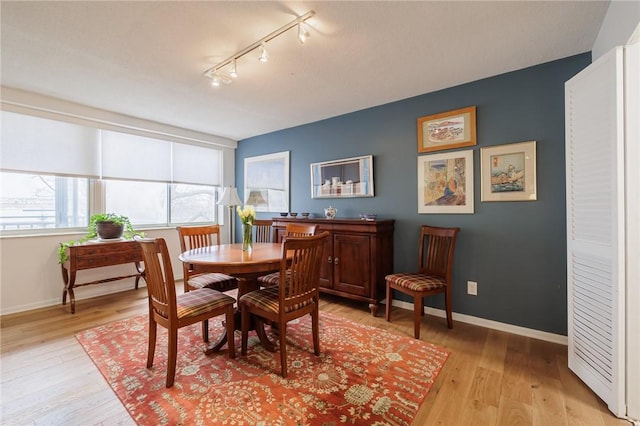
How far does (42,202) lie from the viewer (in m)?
→ 3.33

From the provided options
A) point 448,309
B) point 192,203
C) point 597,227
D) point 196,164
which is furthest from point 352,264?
point 196,164

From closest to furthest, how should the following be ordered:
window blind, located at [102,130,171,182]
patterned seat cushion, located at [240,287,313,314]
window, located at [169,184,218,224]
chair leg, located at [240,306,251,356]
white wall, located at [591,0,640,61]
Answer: white wall, located at [591,0,640,61]
patterned seat cushion, located at [240,287,313,314]
chair leg, located at [240,306,251,356]
window blind, located at [102,130,171,182]
window, located at [169,184,218,224]

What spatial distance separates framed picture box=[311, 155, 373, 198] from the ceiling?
783mm

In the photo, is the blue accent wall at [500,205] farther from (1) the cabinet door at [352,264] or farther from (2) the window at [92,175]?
(2) the window at [92,175]

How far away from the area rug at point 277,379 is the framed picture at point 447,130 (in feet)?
6.43

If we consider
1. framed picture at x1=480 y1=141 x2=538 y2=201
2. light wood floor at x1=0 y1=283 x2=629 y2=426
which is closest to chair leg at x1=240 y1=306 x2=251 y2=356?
light wood floor at x1=0 y1=283 x2=629 y2=426

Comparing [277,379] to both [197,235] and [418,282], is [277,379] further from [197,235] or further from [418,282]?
[197,235]

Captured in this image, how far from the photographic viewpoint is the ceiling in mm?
1762

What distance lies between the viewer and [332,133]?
153 inches

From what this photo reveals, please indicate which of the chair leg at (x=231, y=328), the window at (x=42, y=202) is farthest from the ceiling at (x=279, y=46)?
the chair leg at (x=231, y=328)

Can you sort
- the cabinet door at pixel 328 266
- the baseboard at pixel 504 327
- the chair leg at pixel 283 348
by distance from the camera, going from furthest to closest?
1. the cabinet door at pixel 328 266
2. the baseboard at pixel 504 327
3. the chair leg at pixel 283 348

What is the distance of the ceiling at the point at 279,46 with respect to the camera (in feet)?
5.78

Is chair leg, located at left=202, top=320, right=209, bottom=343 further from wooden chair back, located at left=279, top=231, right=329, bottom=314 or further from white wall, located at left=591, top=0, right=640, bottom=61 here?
white wall, located at left=591, top=0, right=640, bottom=61

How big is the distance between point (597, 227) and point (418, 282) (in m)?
1.29
